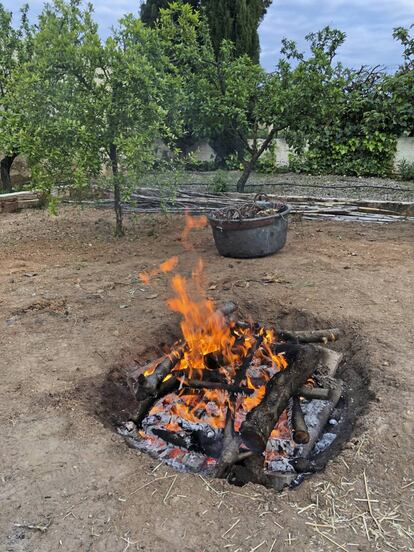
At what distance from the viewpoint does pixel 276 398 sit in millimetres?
2887

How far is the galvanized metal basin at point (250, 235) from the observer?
18.8 feet

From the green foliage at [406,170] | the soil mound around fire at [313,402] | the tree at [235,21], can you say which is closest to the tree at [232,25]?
the tree at [235,21]

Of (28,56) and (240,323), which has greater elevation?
(28,56)

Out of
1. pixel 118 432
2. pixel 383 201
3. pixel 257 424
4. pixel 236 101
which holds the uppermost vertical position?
pixel 236 101

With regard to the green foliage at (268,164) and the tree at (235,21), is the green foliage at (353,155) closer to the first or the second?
the green foliage at (268,164)

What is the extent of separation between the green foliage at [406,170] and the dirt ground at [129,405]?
5.69 m

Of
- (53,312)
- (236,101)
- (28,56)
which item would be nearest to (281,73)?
(236,101)

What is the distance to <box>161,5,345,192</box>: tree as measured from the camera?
27.1 feet

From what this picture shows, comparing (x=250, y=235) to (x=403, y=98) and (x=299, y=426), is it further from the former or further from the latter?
(x=403, y=98)

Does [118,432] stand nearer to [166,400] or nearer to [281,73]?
[166,400]

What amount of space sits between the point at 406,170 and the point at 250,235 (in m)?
7.21

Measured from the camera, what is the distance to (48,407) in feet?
9.68

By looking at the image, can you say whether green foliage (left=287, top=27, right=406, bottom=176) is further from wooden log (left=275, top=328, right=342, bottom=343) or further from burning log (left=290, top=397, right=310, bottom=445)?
burning log (left=290, top=397, right=310, bottom=445)

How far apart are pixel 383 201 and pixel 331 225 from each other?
3.90 ft
